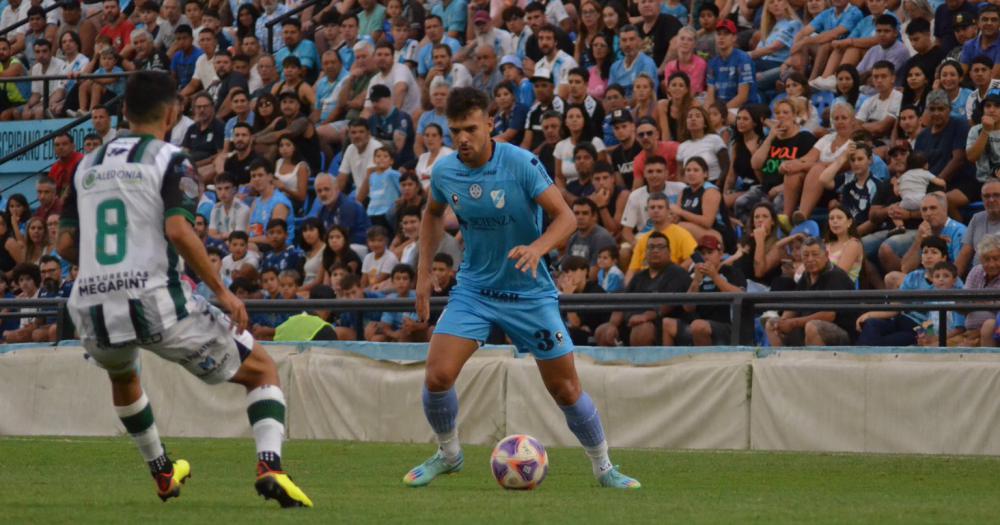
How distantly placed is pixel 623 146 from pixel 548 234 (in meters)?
8.99

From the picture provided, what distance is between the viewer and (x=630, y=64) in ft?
62.4

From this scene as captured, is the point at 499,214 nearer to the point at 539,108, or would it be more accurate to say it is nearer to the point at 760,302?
the point at 760,302

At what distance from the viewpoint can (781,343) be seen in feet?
45.7

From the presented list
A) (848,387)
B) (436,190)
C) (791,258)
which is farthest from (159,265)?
(791,258)

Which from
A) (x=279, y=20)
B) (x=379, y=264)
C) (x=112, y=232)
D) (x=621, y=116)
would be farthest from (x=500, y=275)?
(x=279, y=20)

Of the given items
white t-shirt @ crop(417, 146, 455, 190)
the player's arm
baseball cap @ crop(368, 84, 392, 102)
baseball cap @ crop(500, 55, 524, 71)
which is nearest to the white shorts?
the player's arm

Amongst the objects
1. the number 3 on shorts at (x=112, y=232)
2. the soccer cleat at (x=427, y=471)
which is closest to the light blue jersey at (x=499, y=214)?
the soccer cleat at (x=427, y=471)

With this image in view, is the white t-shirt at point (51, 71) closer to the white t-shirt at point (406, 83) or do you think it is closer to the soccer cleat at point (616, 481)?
the white t-shirt at point (406, 83)

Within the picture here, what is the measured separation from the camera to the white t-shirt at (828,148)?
15.8 meters

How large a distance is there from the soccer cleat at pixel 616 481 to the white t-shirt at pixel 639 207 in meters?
7.42

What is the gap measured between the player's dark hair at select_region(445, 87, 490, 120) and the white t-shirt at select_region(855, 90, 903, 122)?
26.2 feet

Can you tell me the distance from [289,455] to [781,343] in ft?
14.2

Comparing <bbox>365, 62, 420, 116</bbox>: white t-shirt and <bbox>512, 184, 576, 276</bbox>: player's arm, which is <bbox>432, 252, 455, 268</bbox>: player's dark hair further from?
<bbox>512, 184, 576, 276</bbox>: player's arm

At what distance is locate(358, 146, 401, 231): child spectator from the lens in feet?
64.1
